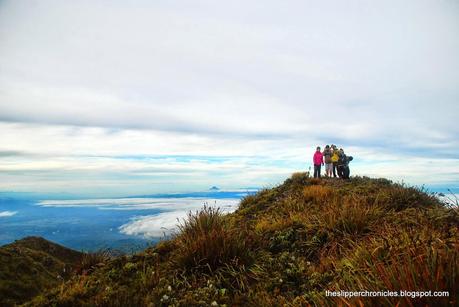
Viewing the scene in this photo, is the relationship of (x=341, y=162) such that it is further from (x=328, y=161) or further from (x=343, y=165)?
(x=328, y=161)

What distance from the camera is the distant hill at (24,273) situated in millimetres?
9221

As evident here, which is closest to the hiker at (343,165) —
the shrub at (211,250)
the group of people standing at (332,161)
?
the group of people standing at (332,161)

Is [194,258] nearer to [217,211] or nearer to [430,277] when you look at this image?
[217,211]

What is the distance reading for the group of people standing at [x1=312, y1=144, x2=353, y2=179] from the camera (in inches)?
832

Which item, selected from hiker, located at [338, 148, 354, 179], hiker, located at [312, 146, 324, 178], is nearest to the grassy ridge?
hiker, located at [338, 148, 354, 179]

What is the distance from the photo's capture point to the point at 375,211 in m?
8.54

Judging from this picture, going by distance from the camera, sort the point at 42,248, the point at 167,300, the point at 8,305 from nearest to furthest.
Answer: the point at 167,300, the point at 8,305, the point at 42,248

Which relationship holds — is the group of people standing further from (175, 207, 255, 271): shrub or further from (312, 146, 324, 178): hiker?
(175, 207, 255, 271): shrub

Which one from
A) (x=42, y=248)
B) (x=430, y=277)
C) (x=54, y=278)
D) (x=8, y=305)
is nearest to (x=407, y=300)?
(x=430, y=277)

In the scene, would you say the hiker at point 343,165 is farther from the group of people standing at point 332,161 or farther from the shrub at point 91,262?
the shrub at point 91,262

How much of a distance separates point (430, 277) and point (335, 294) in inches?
39.1

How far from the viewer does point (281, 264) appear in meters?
6.94

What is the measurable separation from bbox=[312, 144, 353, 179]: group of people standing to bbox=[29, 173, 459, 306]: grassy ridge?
11.2 m

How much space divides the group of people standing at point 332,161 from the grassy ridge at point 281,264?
11189 millimetres
